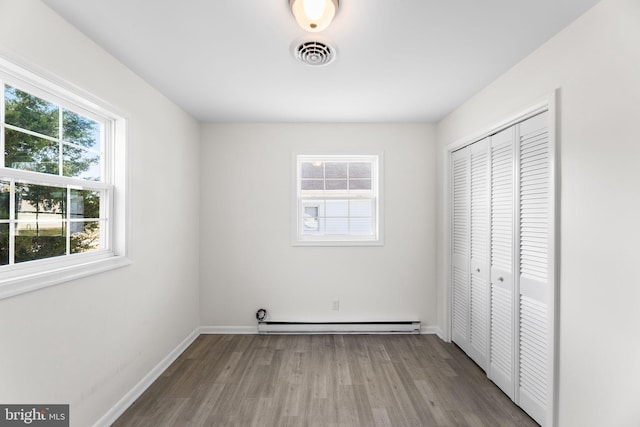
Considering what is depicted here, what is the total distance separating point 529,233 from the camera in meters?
2.21

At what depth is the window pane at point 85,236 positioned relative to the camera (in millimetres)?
2018

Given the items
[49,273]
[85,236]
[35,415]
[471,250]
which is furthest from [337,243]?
[35,415]

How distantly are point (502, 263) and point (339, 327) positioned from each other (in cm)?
196

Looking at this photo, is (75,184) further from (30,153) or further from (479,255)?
(479,255)

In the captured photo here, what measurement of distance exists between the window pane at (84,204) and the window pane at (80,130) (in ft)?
1.06

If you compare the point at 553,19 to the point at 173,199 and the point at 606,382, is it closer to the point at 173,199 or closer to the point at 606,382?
the point at 606,382

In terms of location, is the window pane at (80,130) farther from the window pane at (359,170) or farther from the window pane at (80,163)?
the window pane at (359,170)

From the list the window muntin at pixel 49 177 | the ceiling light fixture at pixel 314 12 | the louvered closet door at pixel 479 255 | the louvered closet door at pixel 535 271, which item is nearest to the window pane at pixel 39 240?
the window muntin at pixel 49 177

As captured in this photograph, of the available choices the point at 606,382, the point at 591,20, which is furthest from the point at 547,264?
the point at 591,20

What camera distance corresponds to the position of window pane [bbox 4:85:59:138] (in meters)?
1.59

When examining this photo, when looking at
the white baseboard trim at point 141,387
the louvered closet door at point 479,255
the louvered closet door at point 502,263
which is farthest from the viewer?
the louvered closet door at point 479,255

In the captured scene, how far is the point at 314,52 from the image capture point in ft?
6.73

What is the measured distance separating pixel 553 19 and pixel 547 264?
145cm

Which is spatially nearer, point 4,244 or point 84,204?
point 4,244
